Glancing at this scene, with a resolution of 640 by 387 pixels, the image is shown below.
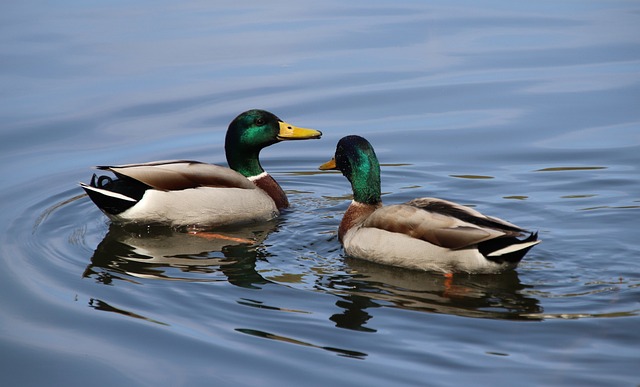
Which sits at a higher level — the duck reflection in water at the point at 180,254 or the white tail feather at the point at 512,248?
the white tail feather at the point at 512,248

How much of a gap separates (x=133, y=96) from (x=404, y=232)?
19.2 feet

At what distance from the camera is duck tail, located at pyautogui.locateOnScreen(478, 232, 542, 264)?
7.59 metres

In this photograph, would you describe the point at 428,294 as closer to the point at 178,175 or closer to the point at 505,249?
the point at 505,249

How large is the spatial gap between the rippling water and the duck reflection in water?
0.03m

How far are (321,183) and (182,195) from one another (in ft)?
5.77

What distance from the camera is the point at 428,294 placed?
303 inches

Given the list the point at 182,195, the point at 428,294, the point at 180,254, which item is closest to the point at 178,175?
the point at 182,195

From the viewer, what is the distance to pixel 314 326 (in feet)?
22.8

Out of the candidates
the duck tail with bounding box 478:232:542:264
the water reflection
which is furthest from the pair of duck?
the water reflection

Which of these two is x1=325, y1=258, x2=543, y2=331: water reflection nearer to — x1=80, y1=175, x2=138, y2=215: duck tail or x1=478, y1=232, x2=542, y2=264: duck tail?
x1=478, y1=232, x2=542, y2=264: duck tail

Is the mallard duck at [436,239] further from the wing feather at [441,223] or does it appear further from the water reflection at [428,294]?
the water reflection at [428,294]

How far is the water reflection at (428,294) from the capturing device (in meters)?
7.21

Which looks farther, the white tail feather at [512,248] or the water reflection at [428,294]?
the white tail feather at [512,248]

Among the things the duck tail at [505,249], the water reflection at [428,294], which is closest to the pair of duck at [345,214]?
the duck tail at [505,249]
